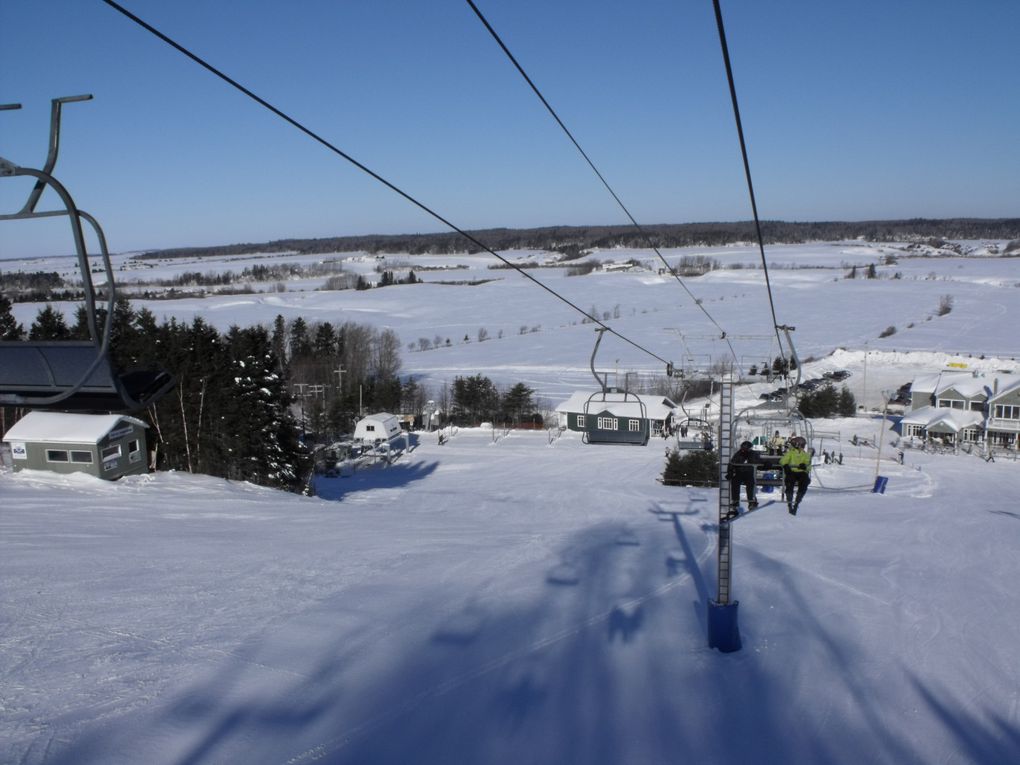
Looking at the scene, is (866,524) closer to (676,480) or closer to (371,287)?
(676,480)

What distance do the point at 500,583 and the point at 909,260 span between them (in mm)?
142298

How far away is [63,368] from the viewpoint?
3338 mm

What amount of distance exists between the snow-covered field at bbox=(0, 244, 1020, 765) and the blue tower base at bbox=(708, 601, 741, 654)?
0.15 metres

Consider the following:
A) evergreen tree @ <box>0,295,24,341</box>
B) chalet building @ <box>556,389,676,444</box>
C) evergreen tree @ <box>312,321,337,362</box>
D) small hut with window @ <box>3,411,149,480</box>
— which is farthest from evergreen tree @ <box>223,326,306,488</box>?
evergreen tree @ <box>312,321,337,362</box>

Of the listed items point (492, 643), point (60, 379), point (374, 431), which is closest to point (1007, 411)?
→ point (374, 431)

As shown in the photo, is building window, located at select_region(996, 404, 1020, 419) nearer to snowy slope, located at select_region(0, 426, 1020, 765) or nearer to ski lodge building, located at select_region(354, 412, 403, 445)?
snowy slope, located at select_region(0, 426, 1020, 765)

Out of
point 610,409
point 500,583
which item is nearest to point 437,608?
point 500,583

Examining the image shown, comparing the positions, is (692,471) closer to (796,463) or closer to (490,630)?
(796,463)

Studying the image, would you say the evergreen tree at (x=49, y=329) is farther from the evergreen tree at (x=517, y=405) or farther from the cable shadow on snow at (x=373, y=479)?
the evergreen tree at (x=517, y=405)

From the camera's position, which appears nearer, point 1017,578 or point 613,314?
point 1017,578

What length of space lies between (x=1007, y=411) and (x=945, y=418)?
259 cm

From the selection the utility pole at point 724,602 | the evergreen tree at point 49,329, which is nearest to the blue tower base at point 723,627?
the utility pole at point 724,602

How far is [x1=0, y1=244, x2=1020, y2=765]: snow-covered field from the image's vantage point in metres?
6.43

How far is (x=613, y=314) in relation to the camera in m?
83.9
